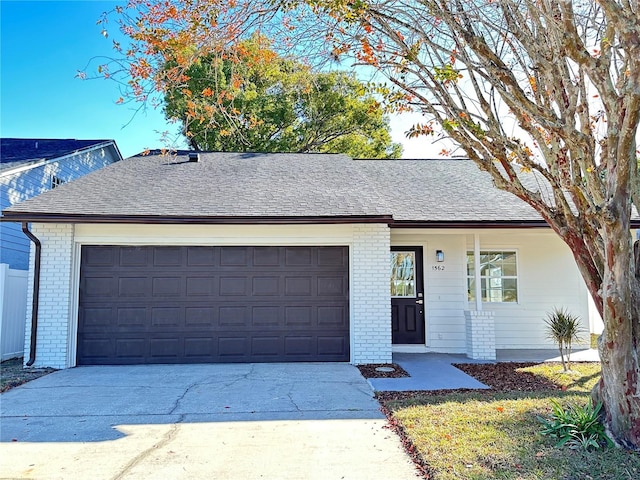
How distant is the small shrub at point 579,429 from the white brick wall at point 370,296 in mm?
3971

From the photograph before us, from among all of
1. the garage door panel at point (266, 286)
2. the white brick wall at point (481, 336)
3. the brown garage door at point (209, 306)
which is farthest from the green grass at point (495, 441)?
the garage door panel at point (266, 286)

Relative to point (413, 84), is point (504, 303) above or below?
below

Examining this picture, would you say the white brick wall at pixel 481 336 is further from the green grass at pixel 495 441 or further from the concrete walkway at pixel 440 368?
the green grass at pixel 495 441

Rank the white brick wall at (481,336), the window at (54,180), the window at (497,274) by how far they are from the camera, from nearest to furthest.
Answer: the white brick wall at (481,336) < the window at (497,274) < the window at (54,180)

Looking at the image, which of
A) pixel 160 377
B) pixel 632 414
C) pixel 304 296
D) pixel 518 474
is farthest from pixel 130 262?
pixel 632 414

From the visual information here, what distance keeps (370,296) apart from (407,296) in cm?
185

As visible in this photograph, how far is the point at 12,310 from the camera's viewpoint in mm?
8977

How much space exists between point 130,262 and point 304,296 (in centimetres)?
339

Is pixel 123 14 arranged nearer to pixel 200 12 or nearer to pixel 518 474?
pixel 200 12

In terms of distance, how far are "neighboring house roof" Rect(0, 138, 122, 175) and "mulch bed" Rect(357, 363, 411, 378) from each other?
10.7 m

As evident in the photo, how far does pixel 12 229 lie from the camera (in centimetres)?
1210

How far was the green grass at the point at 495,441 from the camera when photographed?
3.54 meters

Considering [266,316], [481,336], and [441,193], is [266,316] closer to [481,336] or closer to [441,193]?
[481,336]

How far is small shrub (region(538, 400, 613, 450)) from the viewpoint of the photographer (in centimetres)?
398
